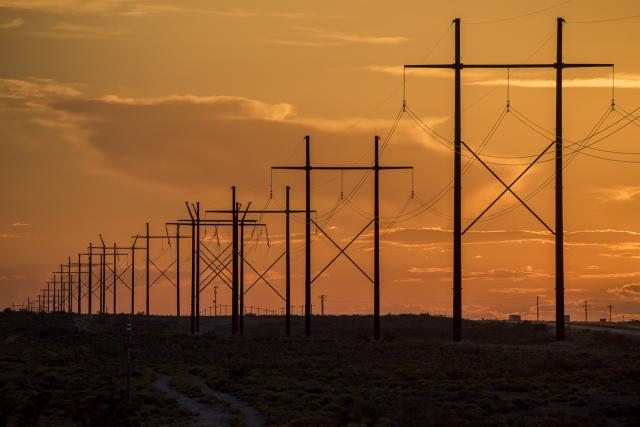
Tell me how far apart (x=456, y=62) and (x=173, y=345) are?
96.8 feet


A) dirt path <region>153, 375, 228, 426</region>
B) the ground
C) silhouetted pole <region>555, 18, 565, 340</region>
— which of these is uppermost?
silhouetted pole <region>555, 18, 565, 340</region>

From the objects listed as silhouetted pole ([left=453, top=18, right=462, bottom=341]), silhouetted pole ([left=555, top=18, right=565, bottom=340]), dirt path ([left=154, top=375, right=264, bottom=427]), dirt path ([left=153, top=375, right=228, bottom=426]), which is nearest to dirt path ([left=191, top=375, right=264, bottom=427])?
dirt path ([left=154, top=375, right=264, bottom=427])

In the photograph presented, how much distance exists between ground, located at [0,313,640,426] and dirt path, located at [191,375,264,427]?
0.24 feet

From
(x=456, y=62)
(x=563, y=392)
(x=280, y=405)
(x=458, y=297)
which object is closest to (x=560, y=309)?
(x=458, y=297)

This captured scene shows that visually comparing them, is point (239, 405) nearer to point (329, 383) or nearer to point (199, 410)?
point (199, 410)

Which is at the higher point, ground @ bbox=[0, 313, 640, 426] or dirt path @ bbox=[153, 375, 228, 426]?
ground @ bbox=[0, 313, 640, 426]

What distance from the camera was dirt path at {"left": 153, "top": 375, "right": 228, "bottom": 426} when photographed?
38.1 meters

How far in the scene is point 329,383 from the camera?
159 ft

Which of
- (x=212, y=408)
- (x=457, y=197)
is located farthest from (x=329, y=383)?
(x=457, y=197)

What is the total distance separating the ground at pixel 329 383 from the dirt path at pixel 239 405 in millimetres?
73

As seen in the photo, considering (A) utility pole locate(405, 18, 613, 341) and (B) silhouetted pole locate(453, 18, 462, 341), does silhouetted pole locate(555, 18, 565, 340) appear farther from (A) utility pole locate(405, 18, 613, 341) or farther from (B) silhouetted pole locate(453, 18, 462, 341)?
(B) silhouetted pole locate(453, 18, 462, 341)

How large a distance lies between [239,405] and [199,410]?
164cm

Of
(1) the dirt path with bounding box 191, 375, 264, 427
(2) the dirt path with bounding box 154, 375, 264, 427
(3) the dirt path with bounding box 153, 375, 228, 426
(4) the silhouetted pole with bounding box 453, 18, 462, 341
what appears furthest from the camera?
(4) the silhouetted pole with bounding box 453, 18, 462, 341

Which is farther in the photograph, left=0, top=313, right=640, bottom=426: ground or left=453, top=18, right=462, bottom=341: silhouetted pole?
left=453, top=18, right=462, bottom=341: silhouetted pole
